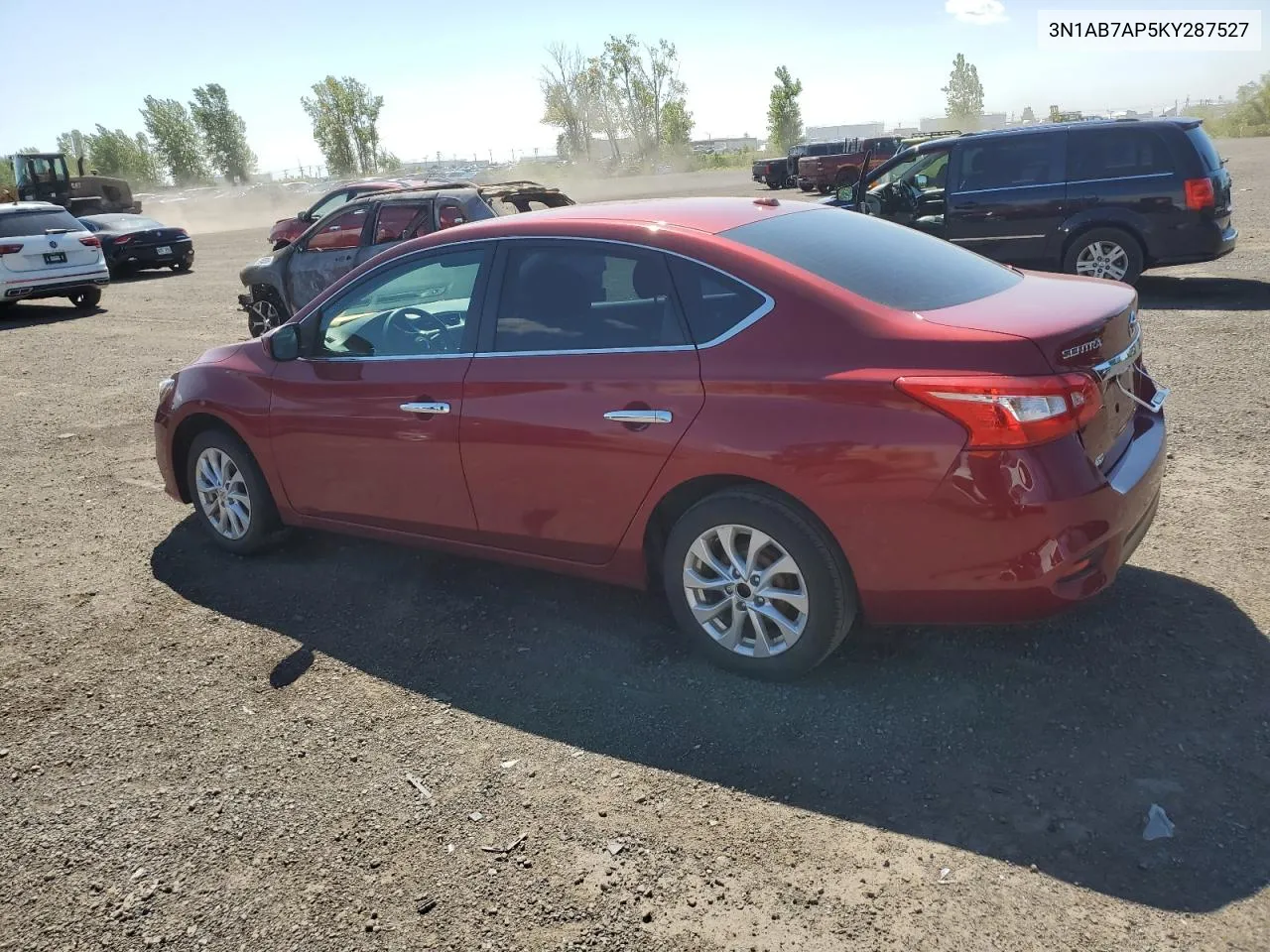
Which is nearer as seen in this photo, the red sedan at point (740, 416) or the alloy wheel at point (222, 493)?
the red sedan at point (740, 416)

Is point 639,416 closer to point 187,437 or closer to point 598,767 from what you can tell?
point 598,767

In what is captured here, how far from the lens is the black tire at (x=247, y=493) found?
532cm

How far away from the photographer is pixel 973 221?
38.1 feet

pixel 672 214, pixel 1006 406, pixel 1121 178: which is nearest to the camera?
pixel 1006 406

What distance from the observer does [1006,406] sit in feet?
10.5

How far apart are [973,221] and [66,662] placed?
1018 cm

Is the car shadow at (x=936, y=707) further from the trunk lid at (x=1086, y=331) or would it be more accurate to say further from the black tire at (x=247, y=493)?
the trunk lid at (x=1086, y=331)

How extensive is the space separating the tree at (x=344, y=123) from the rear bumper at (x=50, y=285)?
71.7 metres

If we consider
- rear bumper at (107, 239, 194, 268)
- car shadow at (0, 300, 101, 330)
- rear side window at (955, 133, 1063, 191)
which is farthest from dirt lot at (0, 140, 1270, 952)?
rear bumper at (107, 239, 194, 268)

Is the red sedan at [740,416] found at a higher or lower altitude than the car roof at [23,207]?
lower

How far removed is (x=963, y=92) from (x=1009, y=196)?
104 meters

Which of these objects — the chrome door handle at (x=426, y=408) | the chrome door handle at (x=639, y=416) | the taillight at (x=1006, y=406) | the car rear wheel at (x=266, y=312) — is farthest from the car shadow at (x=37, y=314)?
the taillight at (x=1006, y=406)

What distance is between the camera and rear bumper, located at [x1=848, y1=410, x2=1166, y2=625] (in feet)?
10.5

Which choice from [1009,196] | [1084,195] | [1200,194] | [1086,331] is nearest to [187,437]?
[1086,331]
